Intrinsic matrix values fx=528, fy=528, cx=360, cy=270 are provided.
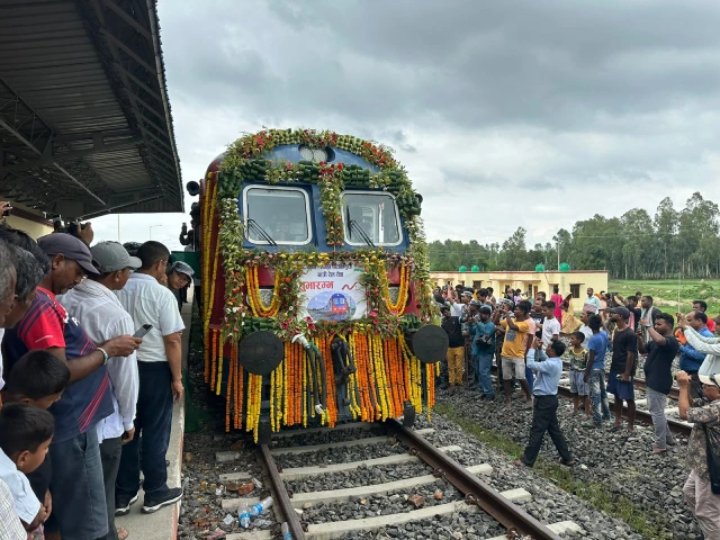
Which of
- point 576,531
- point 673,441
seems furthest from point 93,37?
point 673,441

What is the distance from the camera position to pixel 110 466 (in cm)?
312

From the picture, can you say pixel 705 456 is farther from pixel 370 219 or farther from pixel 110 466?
pixel 110 466

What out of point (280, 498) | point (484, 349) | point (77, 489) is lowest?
point (280, 498)

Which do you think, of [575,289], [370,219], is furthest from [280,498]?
[575,289]

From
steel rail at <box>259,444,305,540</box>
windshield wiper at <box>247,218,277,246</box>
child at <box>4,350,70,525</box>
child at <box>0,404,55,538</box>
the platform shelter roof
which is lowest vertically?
steel rail at <box>259,444,305,540</box>

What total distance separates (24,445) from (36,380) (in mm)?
337

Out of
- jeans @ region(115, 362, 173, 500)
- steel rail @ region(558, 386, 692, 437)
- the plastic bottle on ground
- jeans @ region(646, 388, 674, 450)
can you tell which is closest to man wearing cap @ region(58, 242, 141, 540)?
jeans @ region(115, 362, 173, 500)

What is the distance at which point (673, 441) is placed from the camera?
22.6 feet

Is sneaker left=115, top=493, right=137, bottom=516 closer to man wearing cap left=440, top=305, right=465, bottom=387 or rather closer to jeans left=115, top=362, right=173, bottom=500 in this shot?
jeans left=115, top=362, right=173, bottom=500

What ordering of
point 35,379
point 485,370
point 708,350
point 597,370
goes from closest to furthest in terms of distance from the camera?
1. point 35,379
2. point 708,350
3. point 597,370
4. point 485,370

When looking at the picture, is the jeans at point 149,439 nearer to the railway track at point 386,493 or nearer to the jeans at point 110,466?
the jeans at point 110,466

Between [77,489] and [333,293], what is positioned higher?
[333,293]

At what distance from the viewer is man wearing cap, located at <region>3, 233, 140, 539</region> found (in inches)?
98.2

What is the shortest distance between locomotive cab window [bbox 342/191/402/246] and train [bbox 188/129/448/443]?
0.04 feet
